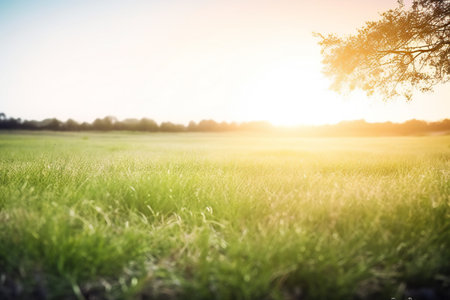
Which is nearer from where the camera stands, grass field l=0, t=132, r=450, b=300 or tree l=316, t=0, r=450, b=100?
grass field l=0, t=132, r=450, b=300

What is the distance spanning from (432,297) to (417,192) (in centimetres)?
224

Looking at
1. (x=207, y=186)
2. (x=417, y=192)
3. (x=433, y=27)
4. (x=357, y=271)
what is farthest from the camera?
(x=433, y=27)

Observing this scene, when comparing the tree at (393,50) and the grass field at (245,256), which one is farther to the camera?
the tree at (393,50)

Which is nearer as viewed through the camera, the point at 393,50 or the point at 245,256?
the point at 245,256

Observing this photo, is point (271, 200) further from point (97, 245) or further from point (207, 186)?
point (97, 245)

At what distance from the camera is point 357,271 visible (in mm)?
2326

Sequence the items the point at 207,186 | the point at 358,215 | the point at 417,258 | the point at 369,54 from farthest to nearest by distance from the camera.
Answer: the point at 369,54 < the point at 207,186 < the point at 358,215 < the point at 417,258

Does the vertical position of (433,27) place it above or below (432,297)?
above

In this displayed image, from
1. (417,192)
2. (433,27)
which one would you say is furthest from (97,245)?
(433,27)

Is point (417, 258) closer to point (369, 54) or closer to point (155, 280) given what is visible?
point (155, 280)

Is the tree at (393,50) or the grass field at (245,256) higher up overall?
the tree at (393,50)

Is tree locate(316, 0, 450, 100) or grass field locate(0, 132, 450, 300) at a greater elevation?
tree locate(316, 0, 450, 100)

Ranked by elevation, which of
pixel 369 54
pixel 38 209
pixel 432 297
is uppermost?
pixel 369 54

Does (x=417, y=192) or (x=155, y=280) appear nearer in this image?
(x=155, y=280)
